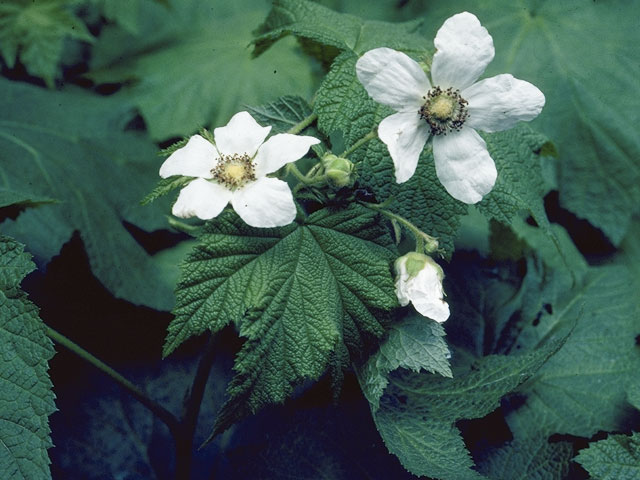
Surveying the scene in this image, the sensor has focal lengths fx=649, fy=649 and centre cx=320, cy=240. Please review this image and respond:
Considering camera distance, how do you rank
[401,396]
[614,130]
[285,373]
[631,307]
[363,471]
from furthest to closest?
[614,130] < [631,307] < [363,471] < [401,396] < [285,373]

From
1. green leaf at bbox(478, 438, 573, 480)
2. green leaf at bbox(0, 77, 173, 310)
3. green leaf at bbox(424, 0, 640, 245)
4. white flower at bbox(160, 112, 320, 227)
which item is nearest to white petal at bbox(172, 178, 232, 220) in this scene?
white flower at bbox(160, 112, 320, 227)

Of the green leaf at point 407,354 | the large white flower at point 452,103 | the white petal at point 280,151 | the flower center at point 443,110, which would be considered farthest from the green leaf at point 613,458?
the white petal at point 280,151

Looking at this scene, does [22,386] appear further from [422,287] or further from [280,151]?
[422,287]

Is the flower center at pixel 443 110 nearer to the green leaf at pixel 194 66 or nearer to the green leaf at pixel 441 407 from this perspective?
the green leaf at pixel 441 407

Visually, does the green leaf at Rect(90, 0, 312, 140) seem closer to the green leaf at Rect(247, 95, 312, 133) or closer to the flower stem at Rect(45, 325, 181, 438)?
the green leaf at Rect(247, 95, 312, 133)

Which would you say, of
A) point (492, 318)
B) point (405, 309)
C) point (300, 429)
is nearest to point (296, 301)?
point (405, 309)

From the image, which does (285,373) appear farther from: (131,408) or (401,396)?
(131,408)

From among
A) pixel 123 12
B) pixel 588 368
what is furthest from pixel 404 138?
pixel 123 12

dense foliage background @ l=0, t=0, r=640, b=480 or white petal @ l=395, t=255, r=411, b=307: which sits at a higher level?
white petal @ l=395, t=255, r=411, b=307
